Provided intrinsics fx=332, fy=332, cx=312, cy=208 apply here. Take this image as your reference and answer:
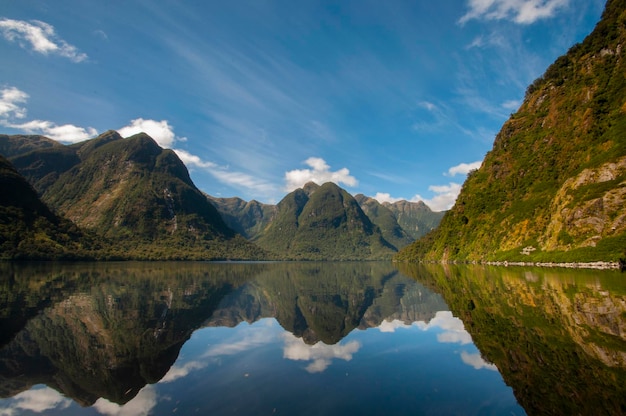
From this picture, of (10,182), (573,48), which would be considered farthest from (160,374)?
(10,182)

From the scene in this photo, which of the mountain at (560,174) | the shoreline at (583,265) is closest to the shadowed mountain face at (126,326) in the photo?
the shoreline at (583,265)

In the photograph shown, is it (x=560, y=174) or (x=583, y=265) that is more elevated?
(x=560, y=174)

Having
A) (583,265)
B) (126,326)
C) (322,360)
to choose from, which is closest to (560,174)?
(583,265)

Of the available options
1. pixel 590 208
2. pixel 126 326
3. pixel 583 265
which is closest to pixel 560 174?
pixel 590 208

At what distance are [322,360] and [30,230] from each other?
577 feet

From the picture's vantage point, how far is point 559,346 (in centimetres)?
1453

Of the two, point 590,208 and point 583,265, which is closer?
point 583,265

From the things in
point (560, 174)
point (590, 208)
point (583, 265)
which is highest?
point (560, 174)

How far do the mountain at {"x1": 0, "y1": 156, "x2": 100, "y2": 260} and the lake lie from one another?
447ft

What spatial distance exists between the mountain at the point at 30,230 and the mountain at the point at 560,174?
544ft

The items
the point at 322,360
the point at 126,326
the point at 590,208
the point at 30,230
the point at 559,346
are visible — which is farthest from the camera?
the point at 30,230

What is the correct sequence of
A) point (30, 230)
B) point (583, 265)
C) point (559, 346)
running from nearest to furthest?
point (559, 346), point (583, 265), point (30, 230)

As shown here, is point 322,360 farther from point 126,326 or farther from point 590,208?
point 590,208

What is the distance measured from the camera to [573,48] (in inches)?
4926
